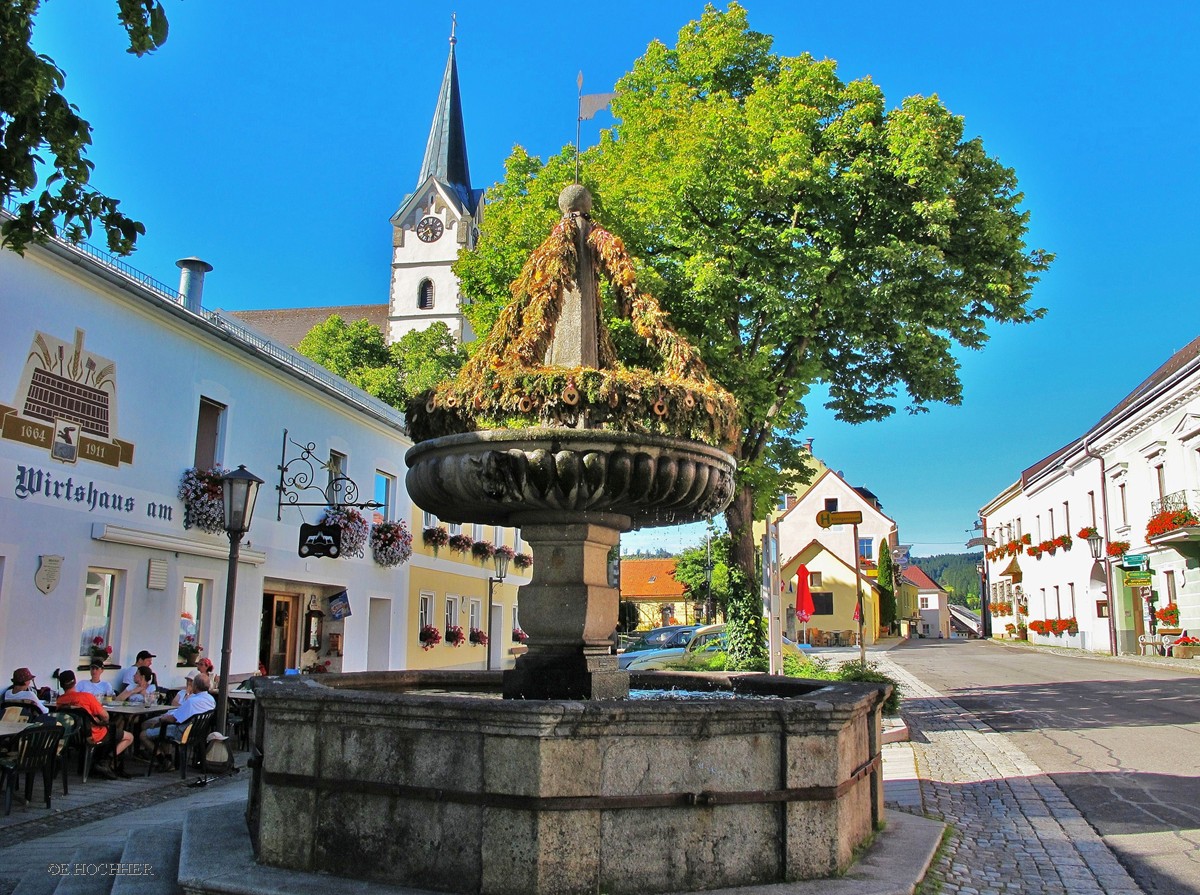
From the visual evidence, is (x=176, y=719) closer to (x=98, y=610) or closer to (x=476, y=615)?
(x=98, y=610)

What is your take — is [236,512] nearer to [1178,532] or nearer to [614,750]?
[614,750]

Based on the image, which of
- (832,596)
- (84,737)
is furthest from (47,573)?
(832,596)

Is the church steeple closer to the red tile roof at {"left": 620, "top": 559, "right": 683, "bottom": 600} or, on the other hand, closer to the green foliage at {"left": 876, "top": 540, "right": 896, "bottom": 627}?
the red tile roof at {"left": 620, "top": 559, "right": 683, "bottom": 600}

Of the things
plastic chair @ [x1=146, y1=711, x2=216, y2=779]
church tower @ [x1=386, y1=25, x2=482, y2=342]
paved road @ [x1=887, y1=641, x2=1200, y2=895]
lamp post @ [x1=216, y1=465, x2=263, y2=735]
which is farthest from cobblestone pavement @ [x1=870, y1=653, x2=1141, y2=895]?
church tower @ [x1=386, y1=25, x2=482, y2=342]

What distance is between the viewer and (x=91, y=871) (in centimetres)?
545

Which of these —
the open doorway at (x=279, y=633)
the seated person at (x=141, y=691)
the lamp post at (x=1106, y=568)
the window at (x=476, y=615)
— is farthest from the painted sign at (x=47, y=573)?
the lamp post at (x=1106, y=568)

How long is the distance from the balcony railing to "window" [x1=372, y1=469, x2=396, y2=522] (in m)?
23.5

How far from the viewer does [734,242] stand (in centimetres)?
1509

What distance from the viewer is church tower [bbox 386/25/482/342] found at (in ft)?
208

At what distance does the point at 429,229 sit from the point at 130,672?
181ft

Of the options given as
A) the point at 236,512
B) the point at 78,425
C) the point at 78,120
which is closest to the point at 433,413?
the point at 78,120

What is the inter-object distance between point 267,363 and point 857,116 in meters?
10.9

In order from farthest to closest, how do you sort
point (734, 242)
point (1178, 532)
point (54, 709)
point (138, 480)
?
1. point (1178, 532)
2. point (734, 242)
3. point (138, 480)
4. point (54, 709)

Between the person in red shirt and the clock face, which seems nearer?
the person in red shirt
